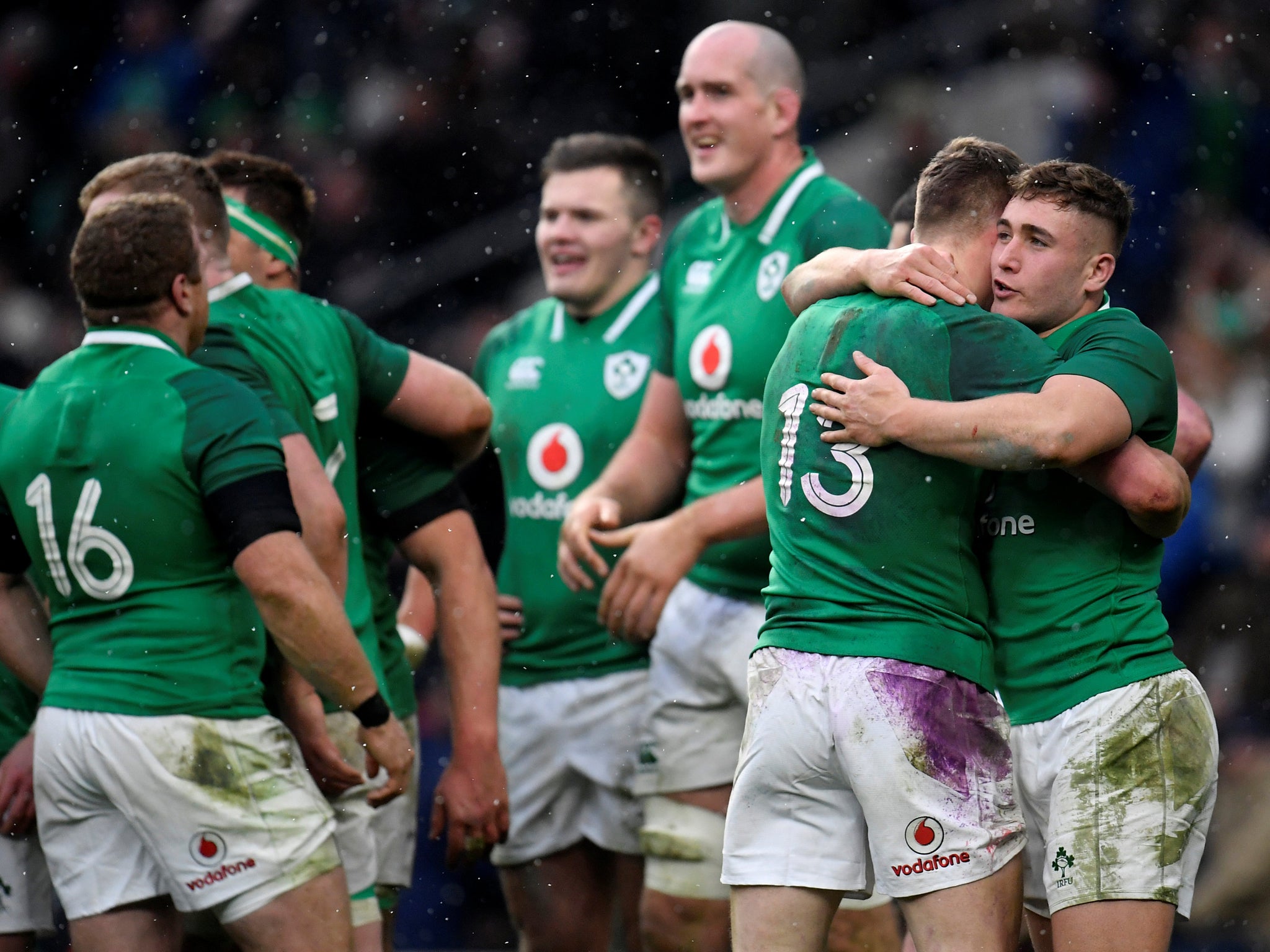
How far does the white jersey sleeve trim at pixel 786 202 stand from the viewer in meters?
4.95

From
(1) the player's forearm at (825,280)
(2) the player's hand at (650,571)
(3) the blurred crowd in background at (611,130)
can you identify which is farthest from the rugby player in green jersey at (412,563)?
(3) the blurred crowd in background at (611,130)

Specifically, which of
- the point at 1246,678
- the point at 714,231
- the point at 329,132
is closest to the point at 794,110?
the point at 714,231

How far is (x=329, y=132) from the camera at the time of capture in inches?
429

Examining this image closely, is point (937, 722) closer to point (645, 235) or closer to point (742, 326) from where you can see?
point (742, 326)

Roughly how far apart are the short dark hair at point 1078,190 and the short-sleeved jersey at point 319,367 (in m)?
1.91

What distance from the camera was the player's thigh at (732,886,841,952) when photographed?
3.14 meters

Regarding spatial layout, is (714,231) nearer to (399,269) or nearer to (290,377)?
(290,377)

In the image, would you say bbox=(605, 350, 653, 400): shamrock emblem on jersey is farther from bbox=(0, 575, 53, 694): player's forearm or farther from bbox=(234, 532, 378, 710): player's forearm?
bbox=(0, 575, 53, 694): player's forearm

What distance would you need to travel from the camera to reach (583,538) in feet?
15.2

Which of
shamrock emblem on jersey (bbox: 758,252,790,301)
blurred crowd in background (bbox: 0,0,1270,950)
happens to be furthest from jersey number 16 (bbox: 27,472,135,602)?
blurred crowd in background (bbox: 0,0,1270,950)

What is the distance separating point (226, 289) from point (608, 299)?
184 cm

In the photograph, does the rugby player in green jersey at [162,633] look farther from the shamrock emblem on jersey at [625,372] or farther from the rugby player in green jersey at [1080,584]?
the shamrock emblem on jersey at [625,372]

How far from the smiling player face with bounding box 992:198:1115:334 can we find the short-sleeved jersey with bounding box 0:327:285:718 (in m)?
1.69

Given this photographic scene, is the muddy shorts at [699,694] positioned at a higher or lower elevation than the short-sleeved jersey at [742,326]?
lower
